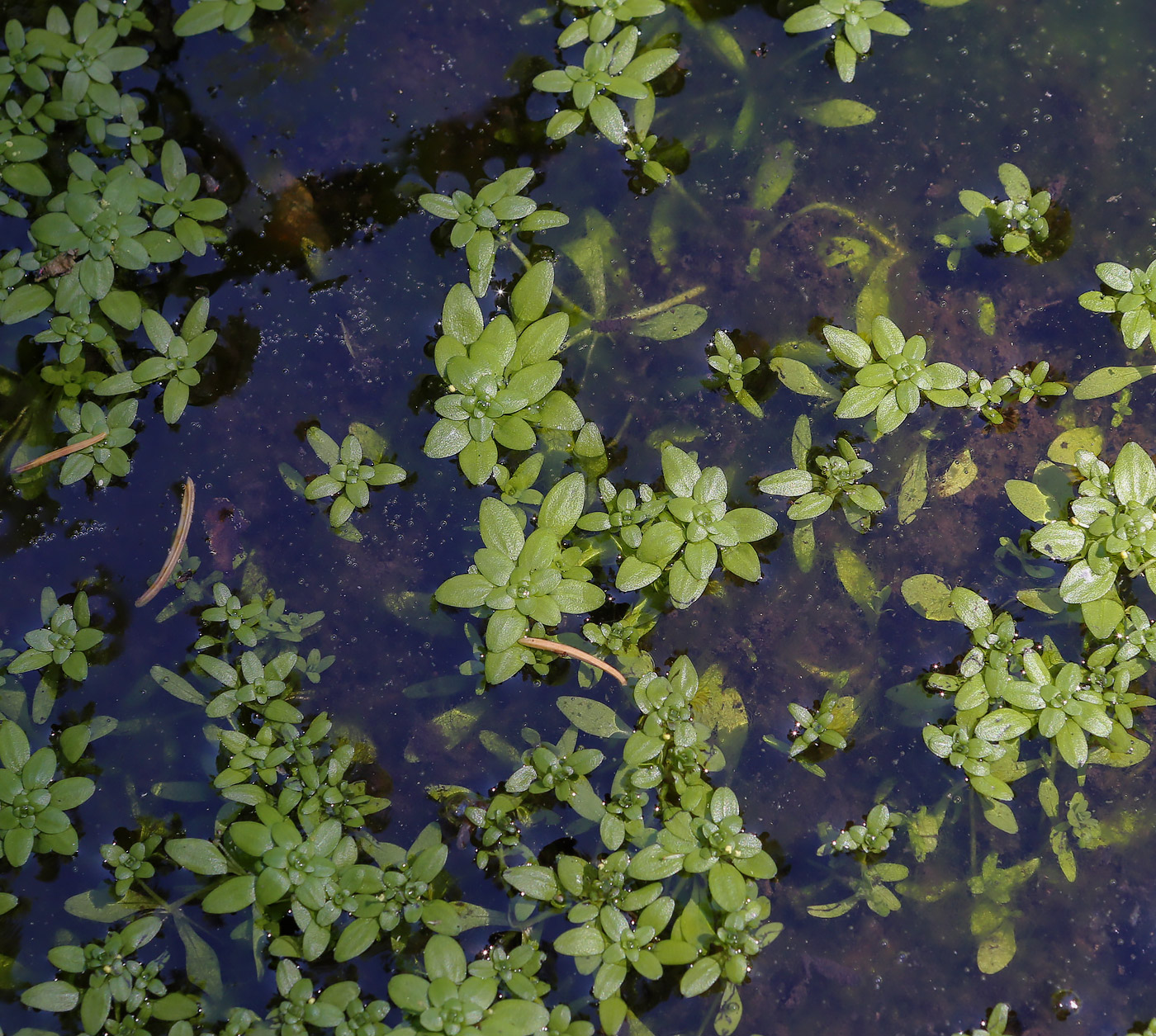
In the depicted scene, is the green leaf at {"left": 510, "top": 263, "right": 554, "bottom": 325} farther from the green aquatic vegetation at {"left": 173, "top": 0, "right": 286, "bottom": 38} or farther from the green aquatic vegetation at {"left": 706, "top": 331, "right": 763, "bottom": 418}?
the green aquatic vegetation at {"left": 173, "top": 0, "right": 286, "bottom": 38}

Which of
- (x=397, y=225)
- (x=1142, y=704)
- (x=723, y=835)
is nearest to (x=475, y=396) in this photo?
(x=397, y=225)

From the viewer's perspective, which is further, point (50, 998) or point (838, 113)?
point (838, 113)

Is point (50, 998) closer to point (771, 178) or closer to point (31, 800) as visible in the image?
point (31, 800)

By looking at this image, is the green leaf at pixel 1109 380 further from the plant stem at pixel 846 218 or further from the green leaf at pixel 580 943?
the green leaf at pixel 580 943

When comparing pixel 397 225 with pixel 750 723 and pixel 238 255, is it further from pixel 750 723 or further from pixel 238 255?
pixel 750 723

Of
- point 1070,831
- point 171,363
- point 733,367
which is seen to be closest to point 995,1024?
point 1070,831

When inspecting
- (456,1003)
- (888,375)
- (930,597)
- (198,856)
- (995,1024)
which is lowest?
(995,1024)

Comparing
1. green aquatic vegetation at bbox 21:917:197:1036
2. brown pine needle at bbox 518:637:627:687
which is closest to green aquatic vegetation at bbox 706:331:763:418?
brown pine needle at bbox 518:637:627:687
